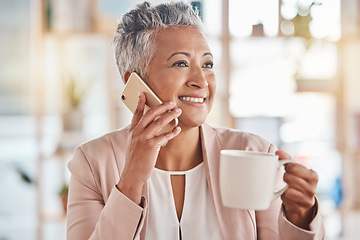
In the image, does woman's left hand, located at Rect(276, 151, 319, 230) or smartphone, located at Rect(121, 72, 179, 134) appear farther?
smartphone, located at Rect(121, 72, 179, 134)

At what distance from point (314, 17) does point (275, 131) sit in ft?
2.81

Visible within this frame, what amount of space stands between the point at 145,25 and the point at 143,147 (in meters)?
0.44

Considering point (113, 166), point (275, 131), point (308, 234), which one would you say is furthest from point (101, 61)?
point (308, 234)

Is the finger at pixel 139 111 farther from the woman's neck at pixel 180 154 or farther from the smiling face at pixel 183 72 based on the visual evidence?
the woman's neck at pixel 180 154

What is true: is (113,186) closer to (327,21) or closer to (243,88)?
(243,88)

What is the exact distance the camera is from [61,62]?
3.00 m

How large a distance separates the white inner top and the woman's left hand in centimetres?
30

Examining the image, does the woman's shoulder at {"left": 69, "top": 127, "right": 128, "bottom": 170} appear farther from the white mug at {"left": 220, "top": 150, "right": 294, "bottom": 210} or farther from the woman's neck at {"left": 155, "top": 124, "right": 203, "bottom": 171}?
the white mug at {"left": 220, "top": 150, "right": 294, "bottom": 210}

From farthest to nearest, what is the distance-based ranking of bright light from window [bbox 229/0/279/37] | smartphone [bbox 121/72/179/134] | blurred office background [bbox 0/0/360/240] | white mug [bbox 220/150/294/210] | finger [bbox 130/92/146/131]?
bright light from window [bbox 229/0/279/37]
blurred office background [bbox 0/0/360/240]
smartphone [bbox 121/72/179/134]
finger [bbox 130/92/146/131]
white mug [bbox 220/150/294/210]

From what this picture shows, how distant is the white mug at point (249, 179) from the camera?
834 millimetres

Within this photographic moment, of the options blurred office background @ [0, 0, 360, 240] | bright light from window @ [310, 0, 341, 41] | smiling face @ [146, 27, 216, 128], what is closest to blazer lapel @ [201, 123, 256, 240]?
smiling face @ [146, 27, 216, 128]

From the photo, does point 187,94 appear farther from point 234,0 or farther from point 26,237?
point 26,237

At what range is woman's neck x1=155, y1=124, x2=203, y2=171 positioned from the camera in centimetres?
136

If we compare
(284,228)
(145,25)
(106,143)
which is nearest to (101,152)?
(106,143)
